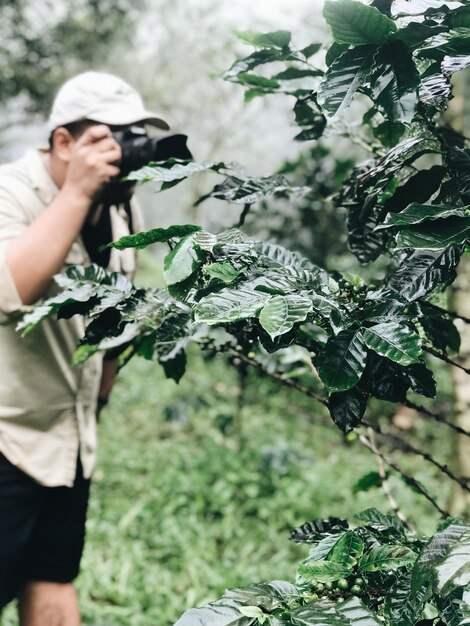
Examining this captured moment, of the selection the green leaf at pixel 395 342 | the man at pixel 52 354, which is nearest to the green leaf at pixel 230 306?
the green leaf at pixel 395 342

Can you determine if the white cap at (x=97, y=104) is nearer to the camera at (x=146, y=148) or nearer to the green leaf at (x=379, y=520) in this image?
the camera at (x=146, y=148)

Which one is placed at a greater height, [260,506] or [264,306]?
[264,306]

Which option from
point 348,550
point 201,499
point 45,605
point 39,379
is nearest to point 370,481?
point 348,550

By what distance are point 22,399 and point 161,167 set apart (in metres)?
0.77

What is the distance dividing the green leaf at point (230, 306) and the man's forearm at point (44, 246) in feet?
2.29

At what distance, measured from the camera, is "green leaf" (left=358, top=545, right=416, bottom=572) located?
Result: 2.22ft

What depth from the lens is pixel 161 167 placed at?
98 centimetres

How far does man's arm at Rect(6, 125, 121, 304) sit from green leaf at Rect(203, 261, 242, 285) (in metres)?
0.66

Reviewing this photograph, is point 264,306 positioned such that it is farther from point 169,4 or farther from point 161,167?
point 169,4

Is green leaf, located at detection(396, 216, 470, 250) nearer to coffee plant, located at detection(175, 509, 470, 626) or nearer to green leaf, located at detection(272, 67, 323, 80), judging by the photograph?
coffee plant, located at detection(175, 509, 470, 626)

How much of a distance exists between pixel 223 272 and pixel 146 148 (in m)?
0.70

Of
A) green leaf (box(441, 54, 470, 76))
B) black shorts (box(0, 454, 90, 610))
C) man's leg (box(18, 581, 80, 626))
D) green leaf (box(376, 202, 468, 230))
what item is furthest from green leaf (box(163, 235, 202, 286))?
man's leg (box(18, 581, 80, 626))

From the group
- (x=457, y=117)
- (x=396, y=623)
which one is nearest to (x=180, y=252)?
(x=396, y=623)

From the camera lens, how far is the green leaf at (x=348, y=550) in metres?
0.69
